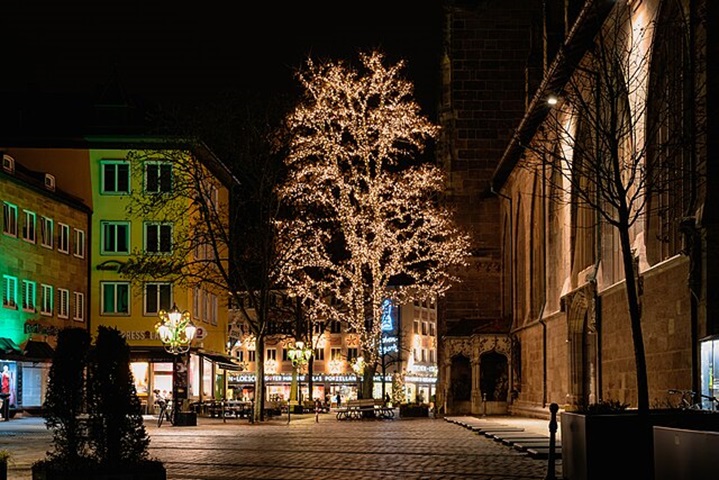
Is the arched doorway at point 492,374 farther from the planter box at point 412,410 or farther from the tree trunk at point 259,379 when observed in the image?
the tree trunk at point 259,379

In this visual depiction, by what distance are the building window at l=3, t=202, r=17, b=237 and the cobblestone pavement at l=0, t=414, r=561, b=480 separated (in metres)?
18.9

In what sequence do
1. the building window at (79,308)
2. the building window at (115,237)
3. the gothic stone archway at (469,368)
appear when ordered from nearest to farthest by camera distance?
the gothic stone archway at (469,368)
the building window at (79,308)
the building window at (115,237)

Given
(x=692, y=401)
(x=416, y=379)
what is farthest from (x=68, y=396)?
(x=416, y=379)

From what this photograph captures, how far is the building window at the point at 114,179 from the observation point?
221ft

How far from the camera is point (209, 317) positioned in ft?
243

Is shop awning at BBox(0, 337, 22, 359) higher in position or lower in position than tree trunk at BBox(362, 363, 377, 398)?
higher

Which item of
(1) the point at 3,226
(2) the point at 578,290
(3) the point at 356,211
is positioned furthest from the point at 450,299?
(2) the point at 578,290

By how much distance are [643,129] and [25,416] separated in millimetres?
37337

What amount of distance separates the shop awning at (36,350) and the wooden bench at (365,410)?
13637 mm

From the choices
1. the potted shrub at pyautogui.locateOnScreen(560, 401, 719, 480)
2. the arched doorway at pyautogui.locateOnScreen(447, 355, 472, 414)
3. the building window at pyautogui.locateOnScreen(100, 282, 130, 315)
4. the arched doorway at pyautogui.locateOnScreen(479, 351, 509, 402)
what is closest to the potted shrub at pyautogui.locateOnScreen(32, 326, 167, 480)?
the potted shrub at pyautogui.locateOnScreen(560, 401, 719, 480)

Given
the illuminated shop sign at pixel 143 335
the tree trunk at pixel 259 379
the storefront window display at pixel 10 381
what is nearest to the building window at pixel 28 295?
the storefront window display at pixel 10 381

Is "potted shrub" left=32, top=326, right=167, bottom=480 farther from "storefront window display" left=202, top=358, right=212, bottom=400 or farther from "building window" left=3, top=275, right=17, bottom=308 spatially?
"storefront window display" left=202, top=358, right=212, bottom=400

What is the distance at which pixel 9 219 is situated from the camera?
2194 inches

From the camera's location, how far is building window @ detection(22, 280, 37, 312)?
5766cm
